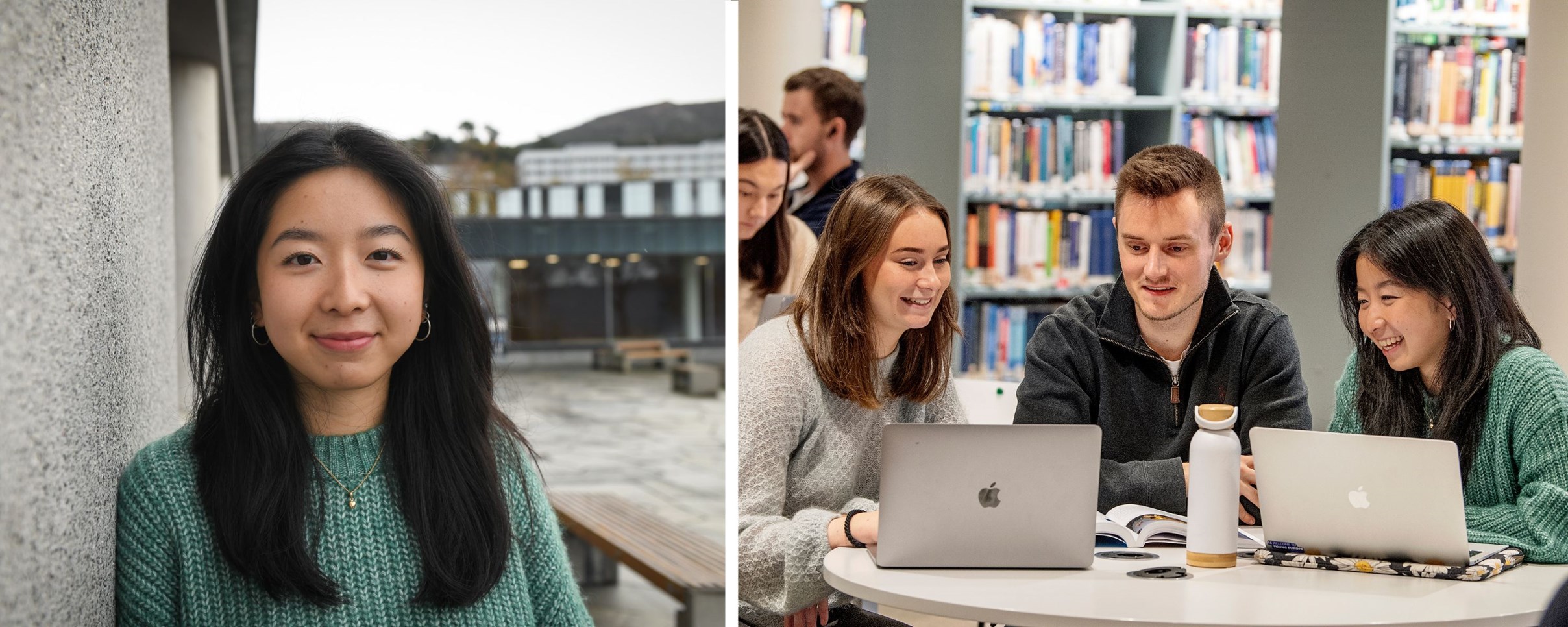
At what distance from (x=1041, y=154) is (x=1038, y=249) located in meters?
0.33

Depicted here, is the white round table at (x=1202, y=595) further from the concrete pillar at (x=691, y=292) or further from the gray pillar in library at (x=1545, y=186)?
the concrete pillar at (x=691, y=292)

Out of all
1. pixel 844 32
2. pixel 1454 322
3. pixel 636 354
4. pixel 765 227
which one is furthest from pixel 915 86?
pixel 636 354

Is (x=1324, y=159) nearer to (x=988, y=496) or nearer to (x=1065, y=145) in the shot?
(x=1065, y=145)

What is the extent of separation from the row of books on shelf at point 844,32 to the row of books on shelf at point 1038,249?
0.70 m

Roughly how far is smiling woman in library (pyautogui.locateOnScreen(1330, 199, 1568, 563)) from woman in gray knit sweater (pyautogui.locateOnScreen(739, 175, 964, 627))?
31.9 inches

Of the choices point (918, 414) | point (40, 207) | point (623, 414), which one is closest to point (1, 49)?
point (40, 207)

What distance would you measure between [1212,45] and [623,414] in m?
7.32

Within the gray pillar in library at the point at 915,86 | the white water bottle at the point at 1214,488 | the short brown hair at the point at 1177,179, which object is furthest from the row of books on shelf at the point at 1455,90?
the white water bottle at the point at 1214,488

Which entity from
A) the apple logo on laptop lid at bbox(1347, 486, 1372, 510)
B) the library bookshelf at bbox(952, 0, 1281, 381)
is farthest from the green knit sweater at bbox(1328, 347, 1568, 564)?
the library bookshelf at bbox(952, 0, 1281, 381)

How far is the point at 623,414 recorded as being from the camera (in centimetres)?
1038

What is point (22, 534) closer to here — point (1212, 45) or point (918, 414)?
point (918, 414)

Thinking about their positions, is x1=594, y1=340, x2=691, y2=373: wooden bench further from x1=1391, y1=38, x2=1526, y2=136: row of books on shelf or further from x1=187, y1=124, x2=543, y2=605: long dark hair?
x1=187, y1=124, x2=543, y2=605: long dark hair

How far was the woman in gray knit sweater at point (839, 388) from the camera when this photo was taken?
1.85 meters

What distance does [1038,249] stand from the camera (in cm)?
396
